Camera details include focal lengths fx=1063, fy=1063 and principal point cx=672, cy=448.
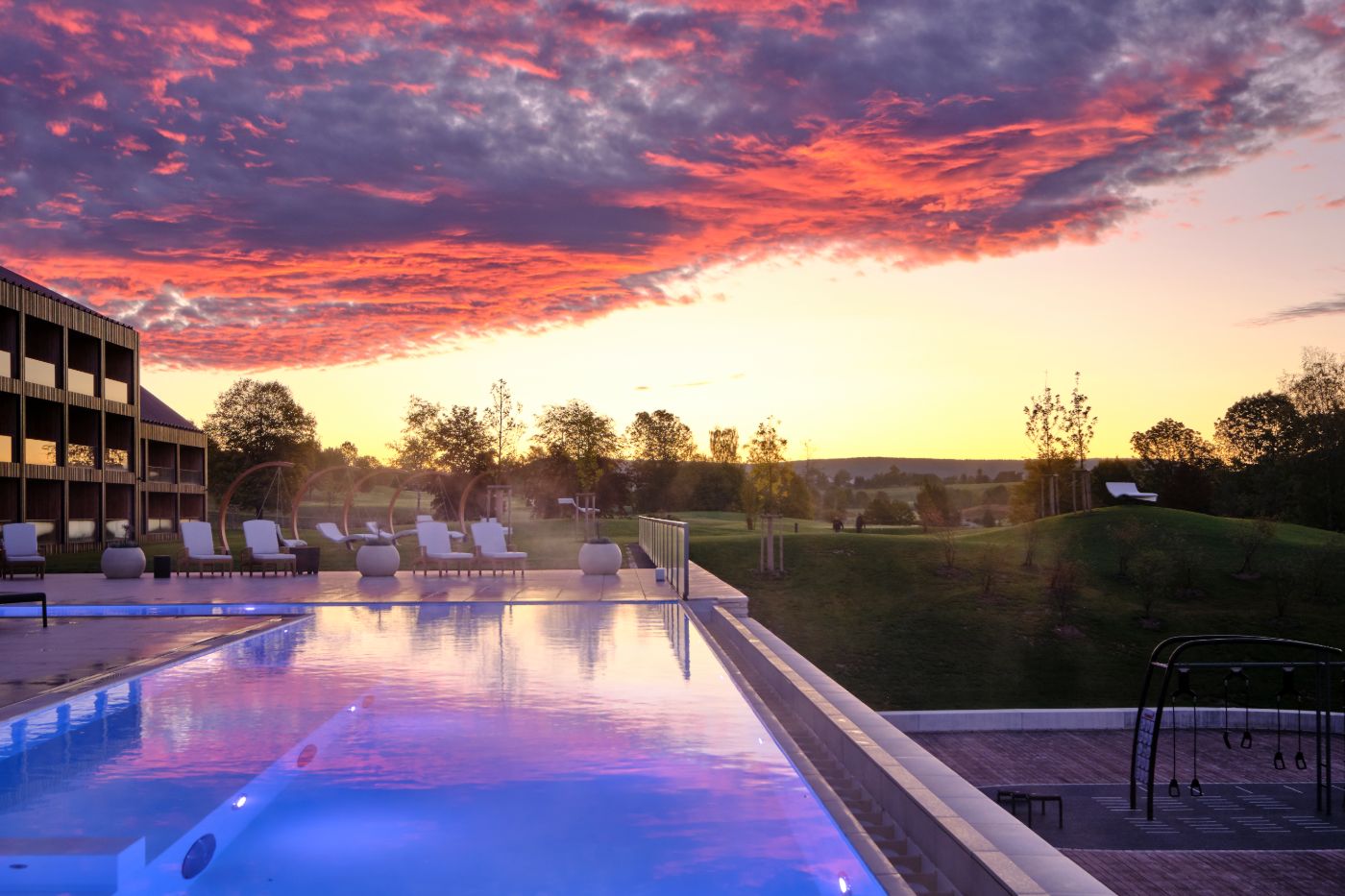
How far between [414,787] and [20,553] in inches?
611

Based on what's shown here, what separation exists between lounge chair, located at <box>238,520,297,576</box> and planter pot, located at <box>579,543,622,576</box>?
4480 millimetres

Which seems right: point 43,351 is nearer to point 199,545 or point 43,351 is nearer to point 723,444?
point 199,545

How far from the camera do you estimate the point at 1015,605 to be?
98.6 ft

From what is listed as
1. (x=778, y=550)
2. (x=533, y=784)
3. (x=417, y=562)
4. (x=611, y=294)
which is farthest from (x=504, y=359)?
(x=533, y=784)

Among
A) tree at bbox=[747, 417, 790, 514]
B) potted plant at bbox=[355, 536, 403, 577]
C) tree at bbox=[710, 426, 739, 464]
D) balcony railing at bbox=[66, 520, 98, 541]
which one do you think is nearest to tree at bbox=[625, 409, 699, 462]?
tree at bbox=[710, 426, 739, 464]

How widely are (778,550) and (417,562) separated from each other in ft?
66.9

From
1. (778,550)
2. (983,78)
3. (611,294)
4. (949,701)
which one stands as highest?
(983,78)

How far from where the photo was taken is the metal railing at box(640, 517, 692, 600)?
12.1 metres

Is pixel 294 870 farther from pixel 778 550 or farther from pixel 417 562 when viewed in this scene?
pixel 778 550

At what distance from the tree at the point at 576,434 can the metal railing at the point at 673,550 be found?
37655 mm

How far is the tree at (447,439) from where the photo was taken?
2277 inches

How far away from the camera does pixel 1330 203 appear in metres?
20.9

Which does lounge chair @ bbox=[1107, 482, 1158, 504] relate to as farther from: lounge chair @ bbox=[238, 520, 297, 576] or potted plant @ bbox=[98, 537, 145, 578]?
potted plant @ bbox=[98, 537, 145, 578]

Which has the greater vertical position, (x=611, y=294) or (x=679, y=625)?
(x=611, y=294)
